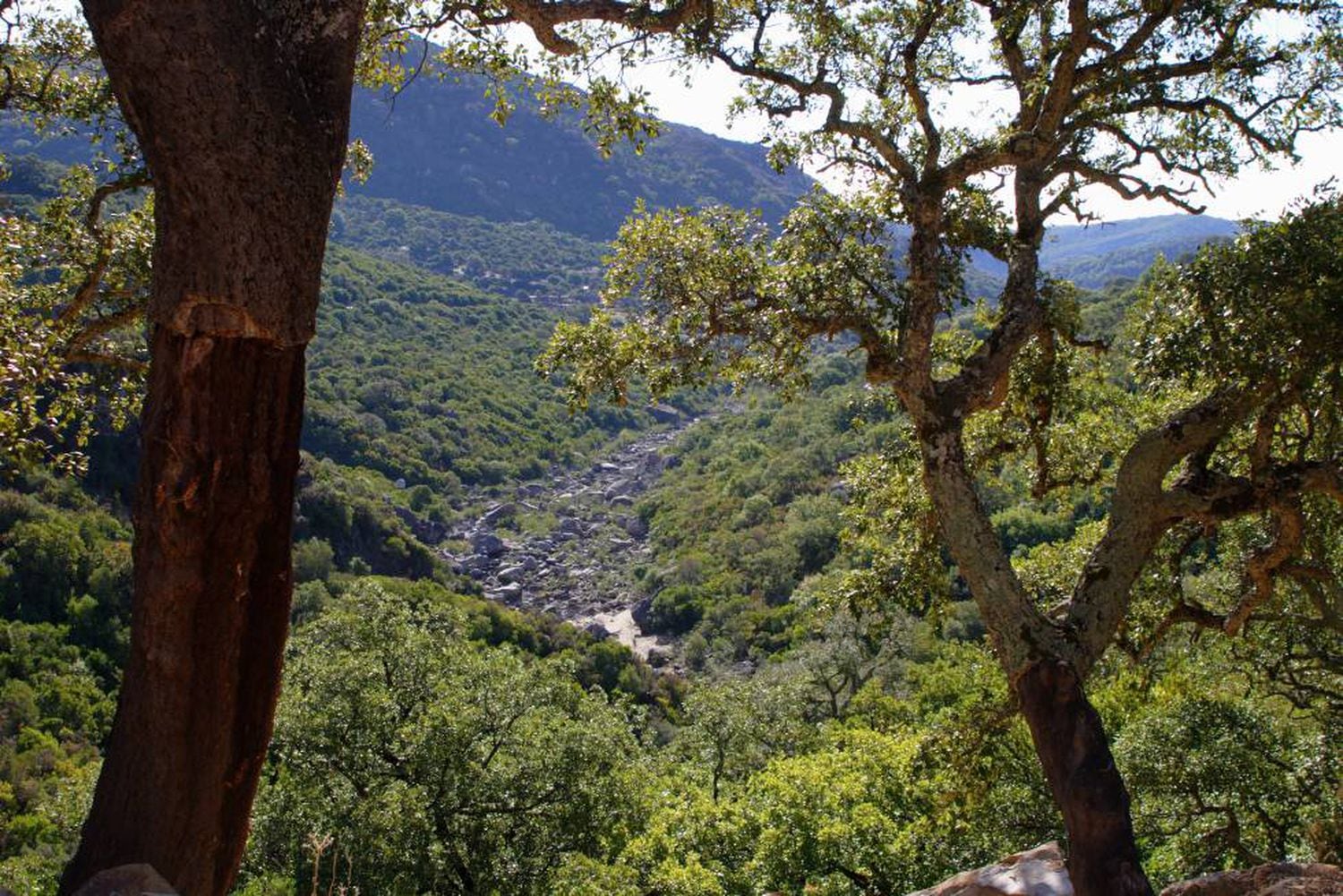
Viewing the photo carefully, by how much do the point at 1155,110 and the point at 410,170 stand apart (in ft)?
531

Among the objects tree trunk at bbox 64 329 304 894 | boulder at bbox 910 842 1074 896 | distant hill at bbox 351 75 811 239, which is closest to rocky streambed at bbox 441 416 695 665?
boulder at bbox 910 842 1074 896

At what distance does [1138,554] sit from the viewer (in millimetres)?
5047

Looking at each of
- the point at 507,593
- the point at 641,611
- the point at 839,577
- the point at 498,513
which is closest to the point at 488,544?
the point at 498,513

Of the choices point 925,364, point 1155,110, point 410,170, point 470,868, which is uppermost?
point 410,170

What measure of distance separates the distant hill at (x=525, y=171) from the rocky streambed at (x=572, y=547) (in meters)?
76.4

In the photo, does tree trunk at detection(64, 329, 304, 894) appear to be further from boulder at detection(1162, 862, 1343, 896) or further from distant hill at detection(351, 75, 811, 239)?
distant hill at detection(351, 75, 811, 239)

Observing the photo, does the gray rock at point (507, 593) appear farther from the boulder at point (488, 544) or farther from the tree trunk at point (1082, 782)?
the tree trunk at point (1082, 782)

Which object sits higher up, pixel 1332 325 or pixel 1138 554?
pixel 1332 325

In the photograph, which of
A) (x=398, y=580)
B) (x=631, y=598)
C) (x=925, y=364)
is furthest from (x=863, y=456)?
(x=631, y=598)

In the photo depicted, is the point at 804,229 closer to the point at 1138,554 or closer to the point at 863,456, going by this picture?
the point at 863,456

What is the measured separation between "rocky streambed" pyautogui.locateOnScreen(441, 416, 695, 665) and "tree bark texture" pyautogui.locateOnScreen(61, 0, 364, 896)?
47839mm

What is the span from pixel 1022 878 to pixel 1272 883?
1329 mm

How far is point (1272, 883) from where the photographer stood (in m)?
4.68

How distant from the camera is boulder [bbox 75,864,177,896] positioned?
2.46 m
